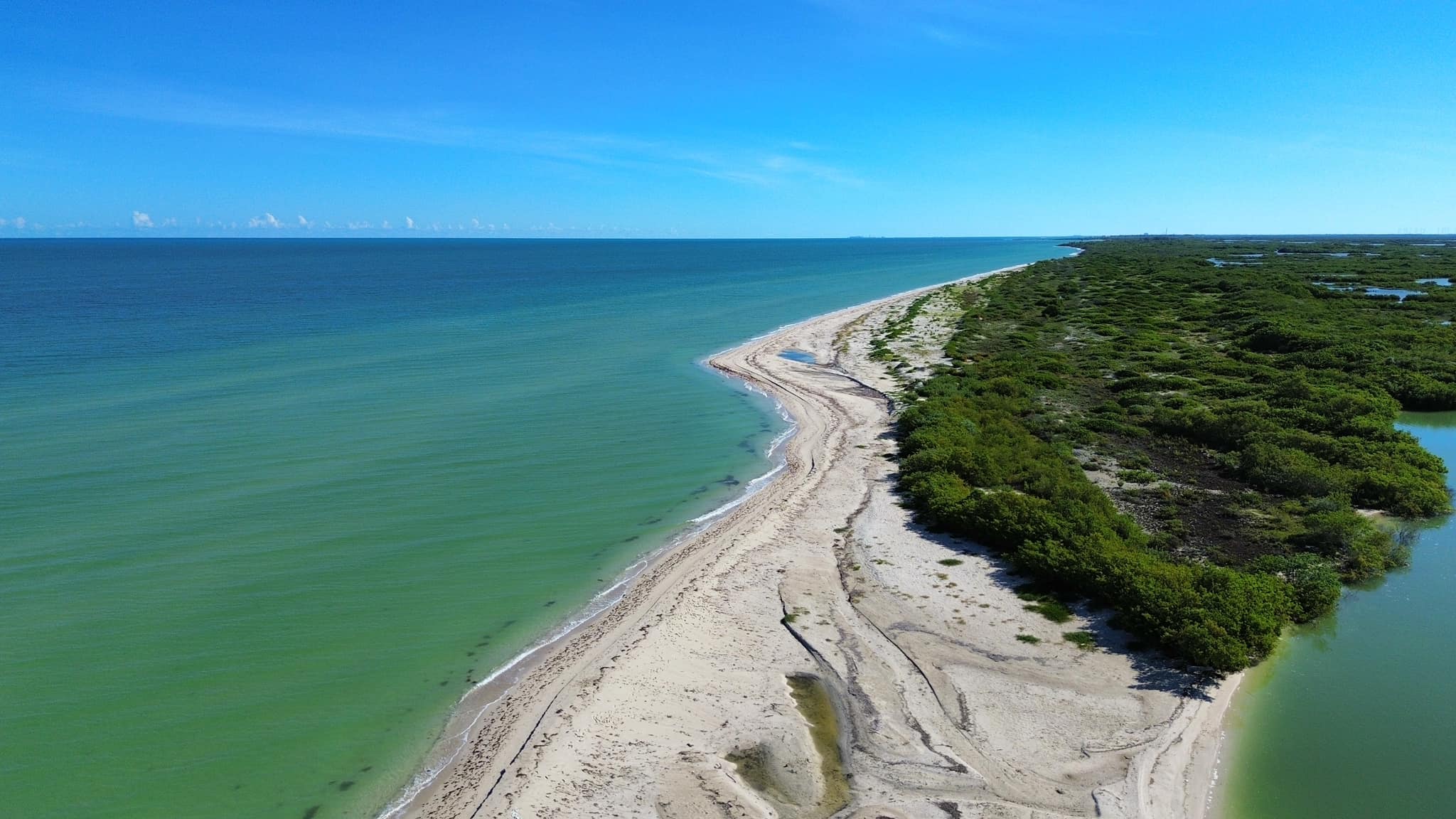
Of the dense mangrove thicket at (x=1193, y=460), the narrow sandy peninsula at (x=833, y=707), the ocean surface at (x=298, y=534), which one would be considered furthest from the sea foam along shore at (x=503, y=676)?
the dense mangrove thicket at (x=1193, y=460)

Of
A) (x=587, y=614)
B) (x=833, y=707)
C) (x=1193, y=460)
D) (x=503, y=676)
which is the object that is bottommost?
(x=833, y=707)

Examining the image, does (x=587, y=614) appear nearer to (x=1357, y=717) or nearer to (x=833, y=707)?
(x=833, y=707)

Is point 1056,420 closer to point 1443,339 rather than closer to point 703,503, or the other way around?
point 703,503

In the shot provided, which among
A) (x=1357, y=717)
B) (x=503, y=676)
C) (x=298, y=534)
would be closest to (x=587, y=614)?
(x=503, y=676)

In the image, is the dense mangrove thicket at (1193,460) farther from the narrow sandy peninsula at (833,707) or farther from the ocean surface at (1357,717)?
the narrow sandy peninsula at (833,707)

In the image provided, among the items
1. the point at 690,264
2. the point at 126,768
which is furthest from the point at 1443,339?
the point at 690,264

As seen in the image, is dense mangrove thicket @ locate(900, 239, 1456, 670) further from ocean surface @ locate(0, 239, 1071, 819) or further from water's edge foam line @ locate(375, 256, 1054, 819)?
water's edge foam line @ locate(375, 256, 1054, 819)

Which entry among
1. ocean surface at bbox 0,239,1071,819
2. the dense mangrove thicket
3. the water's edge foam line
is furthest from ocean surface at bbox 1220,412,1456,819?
the water's edge foam line
